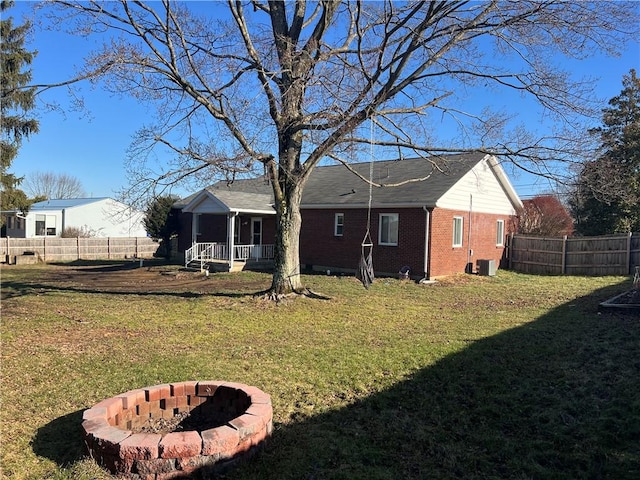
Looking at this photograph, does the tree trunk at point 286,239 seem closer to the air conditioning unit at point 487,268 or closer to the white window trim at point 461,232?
the white window trim at point 461,232

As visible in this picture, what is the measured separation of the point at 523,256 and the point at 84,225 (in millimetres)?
33023

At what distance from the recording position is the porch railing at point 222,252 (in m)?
20.9

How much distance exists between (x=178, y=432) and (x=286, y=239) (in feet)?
26.2

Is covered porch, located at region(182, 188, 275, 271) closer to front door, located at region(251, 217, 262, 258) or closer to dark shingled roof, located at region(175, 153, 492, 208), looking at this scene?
front door, located at region(251, 217, 262, 258)

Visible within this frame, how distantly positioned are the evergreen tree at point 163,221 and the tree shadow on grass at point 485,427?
22.6 m

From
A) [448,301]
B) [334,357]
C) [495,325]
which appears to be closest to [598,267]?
[448,301]

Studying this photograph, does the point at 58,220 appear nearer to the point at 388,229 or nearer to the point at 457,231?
the point at 388,229

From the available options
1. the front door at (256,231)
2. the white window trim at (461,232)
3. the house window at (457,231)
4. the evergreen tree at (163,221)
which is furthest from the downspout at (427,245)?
the evergreen tree at (163,221)

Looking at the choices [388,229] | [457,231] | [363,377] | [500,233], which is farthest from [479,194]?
[363,377]

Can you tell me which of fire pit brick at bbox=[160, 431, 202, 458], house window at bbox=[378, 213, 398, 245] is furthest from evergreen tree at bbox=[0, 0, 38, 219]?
fire pit brick at bbox=[160, 431, 202, 458]

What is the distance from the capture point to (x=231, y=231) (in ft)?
65.1

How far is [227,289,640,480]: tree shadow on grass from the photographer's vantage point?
3533 millimetres

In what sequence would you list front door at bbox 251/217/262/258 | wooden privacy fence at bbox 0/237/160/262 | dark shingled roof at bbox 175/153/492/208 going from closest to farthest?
dark shingled roof at bbox 175/153/492/208
front door at bbox 251/217/262/258
wooden privacy fence at bbox 0/237/160/262

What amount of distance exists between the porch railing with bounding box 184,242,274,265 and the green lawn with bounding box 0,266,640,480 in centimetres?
966
